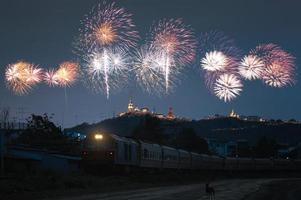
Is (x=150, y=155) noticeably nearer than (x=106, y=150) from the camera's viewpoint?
No

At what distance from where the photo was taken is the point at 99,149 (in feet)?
168

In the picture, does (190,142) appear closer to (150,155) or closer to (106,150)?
(150,155)

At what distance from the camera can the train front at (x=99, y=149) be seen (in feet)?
166

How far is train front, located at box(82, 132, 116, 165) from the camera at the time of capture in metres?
50.6

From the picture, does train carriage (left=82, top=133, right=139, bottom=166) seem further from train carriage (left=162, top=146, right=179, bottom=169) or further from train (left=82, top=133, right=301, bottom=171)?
train carriage (left=162, top=146, right=179, bottom=169)

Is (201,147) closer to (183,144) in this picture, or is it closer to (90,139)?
(183,144)

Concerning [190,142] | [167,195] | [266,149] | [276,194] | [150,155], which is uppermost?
[190,142]

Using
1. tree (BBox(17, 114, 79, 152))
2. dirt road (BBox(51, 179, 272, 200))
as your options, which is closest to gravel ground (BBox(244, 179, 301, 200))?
dirt road (BBox(51, 179, 272, 200))

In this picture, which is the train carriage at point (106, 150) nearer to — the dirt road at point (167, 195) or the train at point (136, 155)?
the train at point (136, 155)

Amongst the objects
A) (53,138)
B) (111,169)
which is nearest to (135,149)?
(111,169)

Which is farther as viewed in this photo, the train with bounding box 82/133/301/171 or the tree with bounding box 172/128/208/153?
the tree with bounding box 172/128/208/153

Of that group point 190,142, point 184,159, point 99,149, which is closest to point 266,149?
point 190,142

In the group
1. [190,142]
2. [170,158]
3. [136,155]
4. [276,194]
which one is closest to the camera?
[276,194]

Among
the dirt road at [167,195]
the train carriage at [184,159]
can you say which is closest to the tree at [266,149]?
the train carriage at [184,159]
